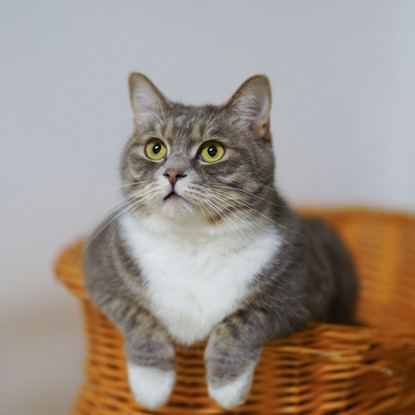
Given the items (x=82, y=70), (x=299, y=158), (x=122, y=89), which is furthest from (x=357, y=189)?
(x=82, y=70)

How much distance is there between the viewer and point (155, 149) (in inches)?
38.7

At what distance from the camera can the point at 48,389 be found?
1.69 metres

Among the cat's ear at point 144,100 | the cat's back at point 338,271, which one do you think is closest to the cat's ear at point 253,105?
the cat's ear at point 144,100

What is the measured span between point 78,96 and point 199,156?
0.80 meters

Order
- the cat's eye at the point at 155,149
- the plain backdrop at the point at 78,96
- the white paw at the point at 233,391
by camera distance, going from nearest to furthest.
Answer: the white paw at the point at 233,391 → the cat's eye at the point at 155,149 → the plain backdrop at the point at 78,96

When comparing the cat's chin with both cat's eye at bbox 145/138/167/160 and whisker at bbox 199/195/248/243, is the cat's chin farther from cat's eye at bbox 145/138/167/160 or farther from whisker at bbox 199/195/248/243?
cat's eye at bbox 145/138/167/160

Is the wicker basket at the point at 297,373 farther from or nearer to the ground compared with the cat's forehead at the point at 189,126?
nearer to the ground

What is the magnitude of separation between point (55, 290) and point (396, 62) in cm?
190

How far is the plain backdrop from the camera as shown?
4.88ft

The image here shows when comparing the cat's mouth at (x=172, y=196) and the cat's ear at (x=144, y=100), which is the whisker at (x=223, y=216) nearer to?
the cat's mouth at (x=172, y=196)

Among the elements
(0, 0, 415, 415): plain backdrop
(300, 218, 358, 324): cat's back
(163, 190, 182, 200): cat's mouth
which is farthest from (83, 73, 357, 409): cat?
(0, 0, 415, 415): plain backdrop

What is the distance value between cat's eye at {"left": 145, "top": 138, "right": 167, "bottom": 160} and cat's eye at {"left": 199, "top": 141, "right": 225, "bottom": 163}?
9 cm

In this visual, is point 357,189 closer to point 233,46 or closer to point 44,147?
point 233,46

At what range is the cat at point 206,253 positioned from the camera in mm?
886
